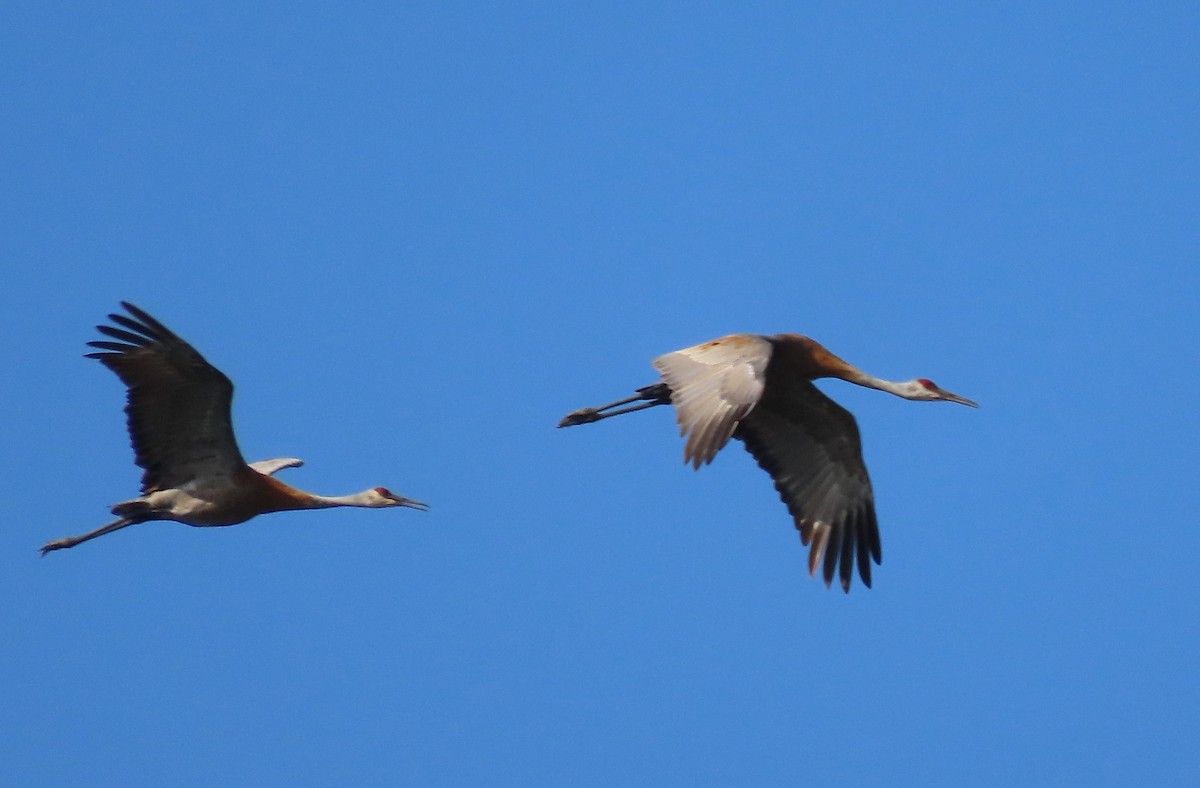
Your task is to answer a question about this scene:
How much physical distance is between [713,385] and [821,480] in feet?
7.06

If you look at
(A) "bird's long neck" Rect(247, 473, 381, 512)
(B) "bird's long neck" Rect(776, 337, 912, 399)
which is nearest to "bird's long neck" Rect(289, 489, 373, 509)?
(A) "bird's long neck" Rect(247, 473, 381, 512)

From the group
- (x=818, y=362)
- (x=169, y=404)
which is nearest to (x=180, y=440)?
(x=169, y=404)

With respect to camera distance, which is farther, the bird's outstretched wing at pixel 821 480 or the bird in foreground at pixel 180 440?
the bird's outstretched wing at pixel 821 480

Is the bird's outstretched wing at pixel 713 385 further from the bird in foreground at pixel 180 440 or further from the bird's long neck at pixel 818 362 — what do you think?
the bird in foreground at pixel 180 440

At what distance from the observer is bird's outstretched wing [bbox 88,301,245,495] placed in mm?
11758

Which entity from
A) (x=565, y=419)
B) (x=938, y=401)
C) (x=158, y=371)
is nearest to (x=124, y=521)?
(x=158, y=371)

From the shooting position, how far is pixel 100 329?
38.5 ft

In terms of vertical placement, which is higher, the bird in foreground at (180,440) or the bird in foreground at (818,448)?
the bird in foreground at (818,448)

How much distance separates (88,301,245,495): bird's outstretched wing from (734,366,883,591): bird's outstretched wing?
144 inches

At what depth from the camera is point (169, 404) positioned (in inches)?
475

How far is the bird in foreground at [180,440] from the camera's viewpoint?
464 inches

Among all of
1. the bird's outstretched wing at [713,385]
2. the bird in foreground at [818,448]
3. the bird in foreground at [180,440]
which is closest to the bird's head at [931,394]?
the bird in foreground at [818,448]

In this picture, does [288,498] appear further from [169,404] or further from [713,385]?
[713,385]

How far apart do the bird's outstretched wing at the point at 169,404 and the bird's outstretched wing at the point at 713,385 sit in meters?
2.82
